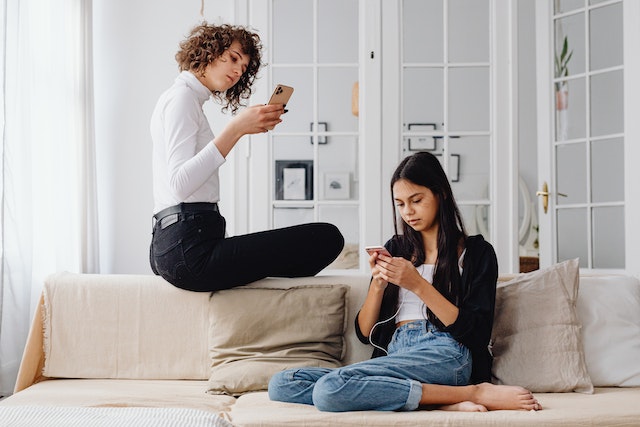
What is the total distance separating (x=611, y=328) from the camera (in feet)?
8.21

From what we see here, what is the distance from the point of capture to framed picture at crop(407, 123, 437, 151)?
14.6ft

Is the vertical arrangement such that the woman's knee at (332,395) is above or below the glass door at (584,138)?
below

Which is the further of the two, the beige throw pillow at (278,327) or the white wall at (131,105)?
the white wall at (131,105)

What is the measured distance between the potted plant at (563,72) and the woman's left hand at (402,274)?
99.4 inches

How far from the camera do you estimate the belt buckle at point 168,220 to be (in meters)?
2.57

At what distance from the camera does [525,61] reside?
6.83 meters

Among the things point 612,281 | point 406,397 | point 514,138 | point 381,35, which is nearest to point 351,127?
point 381,35

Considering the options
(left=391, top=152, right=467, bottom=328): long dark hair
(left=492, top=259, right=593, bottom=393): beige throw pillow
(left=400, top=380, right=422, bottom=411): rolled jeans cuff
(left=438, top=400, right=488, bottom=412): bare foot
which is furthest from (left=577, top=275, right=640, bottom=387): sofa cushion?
(left=400, top=380, right=422, bottom=411): rolled jeans cuff

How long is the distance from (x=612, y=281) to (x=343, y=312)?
880mm

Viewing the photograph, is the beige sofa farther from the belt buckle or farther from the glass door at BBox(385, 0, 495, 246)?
the glass door at BBox(385, 0, 495, 246)

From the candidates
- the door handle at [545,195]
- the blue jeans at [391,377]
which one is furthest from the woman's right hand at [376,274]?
the door handle at [545,195]

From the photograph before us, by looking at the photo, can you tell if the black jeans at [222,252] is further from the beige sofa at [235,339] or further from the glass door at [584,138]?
the glass door at [584,138]

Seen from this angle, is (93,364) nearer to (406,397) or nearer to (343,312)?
(343,312)

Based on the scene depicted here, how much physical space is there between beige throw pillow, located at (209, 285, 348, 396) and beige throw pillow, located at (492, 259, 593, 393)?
A: 51 cm
